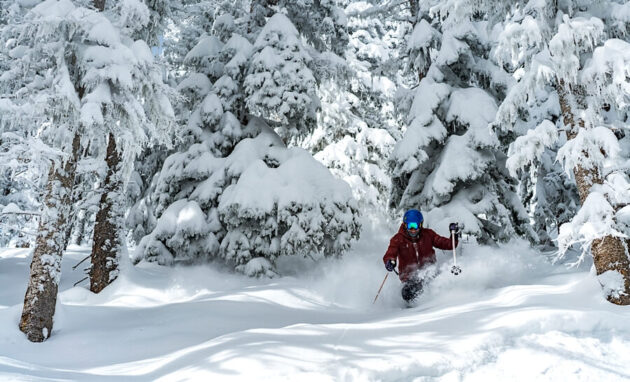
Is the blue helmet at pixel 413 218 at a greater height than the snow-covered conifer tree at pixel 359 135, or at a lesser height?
lesser

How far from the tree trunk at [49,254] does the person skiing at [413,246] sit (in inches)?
246

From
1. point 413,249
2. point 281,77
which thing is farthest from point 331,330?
point 281,77

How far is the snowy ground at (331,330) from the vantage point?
4449 millimetres

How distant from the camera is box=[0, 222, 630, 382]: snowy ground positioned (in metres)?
4.45

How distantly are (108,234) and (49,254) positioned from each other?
3.50 m

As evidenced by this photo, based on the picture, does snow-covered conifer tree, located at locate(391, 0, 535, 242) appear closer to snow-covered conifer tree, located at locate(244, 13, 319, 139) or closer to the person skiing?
the person skiing

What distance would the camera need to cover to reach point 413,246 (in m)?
9.77

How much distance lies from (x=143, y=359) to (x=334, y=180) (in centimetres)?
729

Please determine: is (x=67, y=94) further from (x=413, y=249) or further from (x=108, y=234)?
(x=413, y=249)

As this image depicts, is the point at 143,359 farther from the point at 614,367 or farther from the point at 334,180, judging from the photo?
the point at 334,180

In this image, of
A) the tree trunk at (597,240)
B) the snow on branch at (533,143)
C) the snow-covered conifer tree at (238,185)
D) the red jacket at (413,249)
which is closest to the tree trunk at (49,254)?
the snow-covered conifer tree at (238,185)

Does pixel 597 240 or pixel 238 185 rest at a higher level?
pixel 238 185

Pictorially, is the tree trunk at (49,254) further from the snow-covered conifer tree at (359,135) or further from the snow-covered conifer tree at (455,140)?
the snow-covered conifer tree at (359,135)

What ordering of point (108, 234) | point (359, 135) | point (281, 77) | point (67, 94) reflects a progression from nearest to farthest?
point (67, 94)
point (108, 234)
point (281, 77)
point (359, 135)
